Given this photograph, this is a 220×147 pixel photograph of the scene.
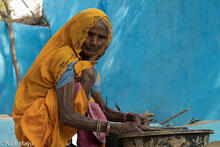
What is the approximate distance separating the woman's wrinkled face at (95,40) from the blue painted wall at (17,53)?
14.5 feet

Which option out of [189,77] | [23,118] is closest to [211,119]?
[189,77]

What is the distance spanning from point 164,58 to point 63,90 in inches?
132

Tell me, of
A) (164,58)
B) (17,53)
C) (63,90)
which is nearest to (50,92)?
(63,90)

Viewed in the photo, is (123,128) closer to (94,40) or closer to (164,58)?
(94,40)

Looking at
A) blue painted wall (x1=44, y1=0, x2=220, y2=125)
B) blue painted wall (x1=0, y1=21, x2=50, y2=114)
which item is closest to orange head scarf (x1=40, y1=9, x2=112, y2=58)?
blue painted wall (x1=44, y1=0, x2=220, y2=125)

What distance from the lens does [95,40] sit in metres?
2.00

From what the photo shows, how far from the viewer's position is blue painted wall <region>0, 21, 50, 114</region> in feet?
19.6

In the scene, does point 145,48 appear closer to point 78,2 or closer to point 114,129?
point 78,2

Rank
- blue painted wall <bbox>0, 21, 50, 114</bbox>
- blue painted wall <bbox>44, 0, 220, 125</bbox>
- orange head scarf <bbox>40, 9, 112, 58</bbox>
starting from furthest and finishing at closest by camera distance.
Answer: blue painted wall <bbox>0, 21, 50, 114</bbox> → blue painted wall <bbox>44, 0, 220, 125</bbox> → orange head scarf <bbox>40, 9, 112, 58</bbox>

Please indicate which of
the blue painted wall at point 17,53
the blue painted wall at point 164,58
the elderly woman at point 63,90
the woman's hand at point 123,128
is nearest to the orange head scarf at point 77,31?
the elderly woman at point 63,90

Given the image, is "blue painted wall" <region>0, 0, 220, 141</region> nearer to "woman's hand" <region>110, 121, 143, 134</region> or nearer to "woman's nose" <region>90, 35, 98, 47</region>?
"woman's hand" <region>110, 121, 143, 134</region>

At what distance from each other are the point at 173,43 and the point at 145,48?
0.50m

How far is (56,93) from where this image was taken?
5.96 ft

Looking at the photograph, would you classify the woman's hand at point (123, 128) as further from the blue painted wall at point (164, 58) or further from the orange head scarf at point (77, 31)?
the blue painted wall at point (164, 58)
